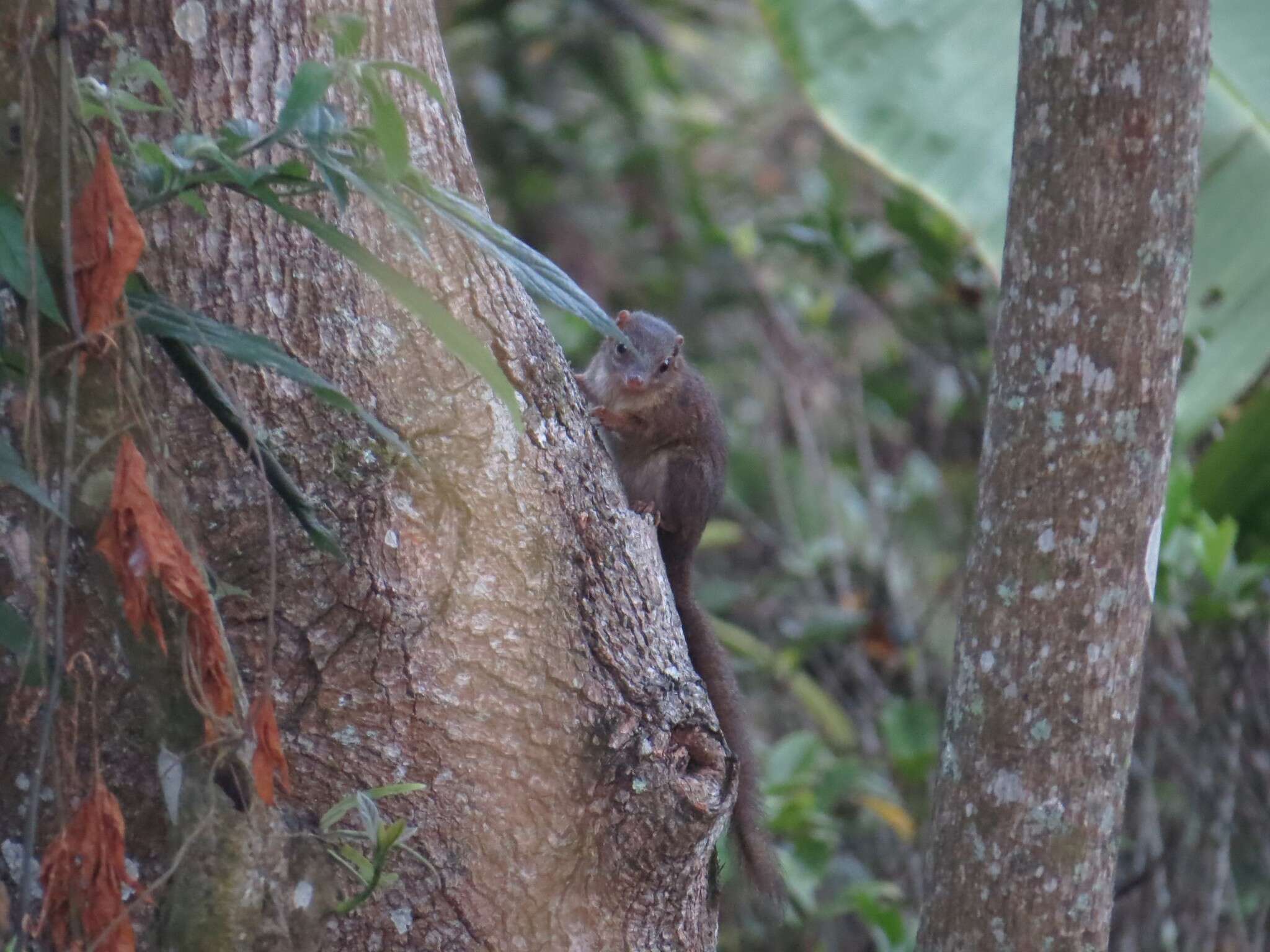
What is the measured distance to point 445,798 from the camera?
186 centimetres

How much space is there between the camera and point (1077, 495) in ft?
7.13

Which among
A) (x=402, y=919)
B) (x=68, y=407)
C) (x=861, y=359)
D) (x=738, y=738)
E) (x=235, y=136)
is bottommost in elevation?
(x=402, y=919)

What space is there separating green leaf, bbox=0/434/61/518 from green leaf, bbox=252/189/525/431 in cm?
36

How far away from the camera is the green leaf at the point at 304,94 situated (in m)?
1.32

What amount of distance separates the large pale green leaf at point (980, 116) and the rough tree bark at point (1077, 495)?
1505mm

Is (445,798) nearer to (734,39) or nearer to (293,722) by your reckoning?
(293,722)

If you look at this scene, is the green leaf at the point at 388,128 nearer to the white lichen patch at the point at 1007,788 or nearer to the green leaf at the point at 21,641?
the green leaf at the point at 21,641

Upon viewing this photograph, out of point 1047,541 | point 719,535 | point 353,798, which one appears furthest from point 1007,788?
point 719,535

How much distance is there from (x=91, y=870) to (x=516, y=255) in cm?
79

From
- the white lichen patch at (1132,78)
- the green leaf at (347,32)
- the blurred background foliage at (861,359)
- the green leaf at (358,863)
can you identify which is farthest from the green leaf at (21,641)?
the blurred background foliage at (861,359)

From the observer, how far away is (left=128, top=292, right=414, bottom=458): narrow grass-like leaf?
1445 mm

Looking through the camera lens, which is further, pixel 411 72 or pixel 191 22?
pixel 191 22

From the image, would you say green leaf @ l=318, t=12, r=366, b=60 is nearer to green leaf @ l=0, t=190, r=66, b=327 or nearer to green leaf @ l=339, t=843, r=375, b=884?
green leaf @ l=0, t=190, r=66, b=327

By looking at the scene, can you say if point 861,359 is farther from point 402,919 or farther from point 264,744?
point 264,744
